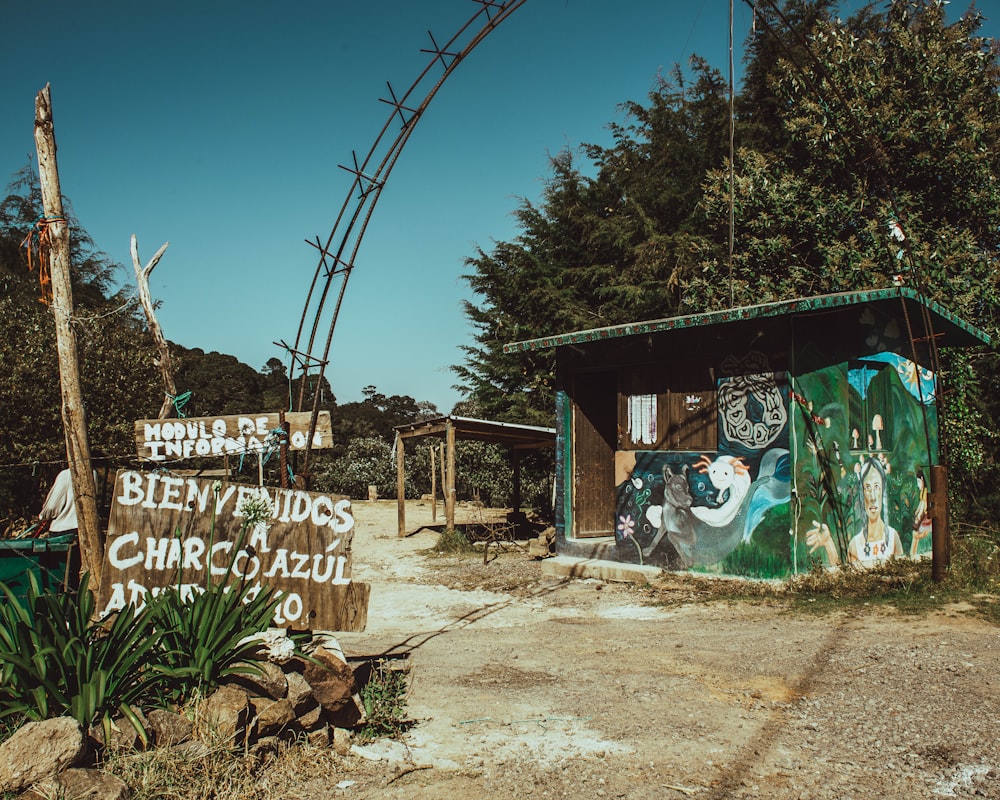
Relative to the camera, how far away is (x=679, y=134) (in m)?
25.5

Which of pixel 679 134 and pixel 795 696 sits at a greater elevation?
pixel 679 134

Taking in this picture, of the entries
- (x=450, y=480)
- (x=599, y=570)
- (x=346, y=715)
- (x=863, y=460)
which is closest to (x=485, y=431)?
(x=450, y=480)

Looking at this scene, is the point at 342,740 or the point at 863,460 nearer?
the point at 342,740

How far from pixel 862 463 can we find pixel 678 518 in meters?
2.68

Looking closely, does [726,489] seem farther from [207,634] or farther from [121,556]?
[121,556]

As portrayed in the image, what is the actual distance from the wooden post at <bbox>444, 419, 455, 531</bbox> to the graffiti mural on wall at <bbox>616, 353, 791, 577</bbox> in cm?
536

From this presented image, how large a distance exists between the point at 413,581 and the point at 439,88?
875cm

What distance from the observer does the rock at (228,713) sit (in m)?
4.27

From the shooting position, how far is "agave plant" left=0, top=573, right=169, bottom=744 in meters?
4.09

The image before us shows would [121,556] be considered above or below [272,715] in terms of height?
above

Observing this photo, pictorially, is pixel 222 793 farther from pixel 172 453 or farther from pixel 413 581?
pixel 413 581

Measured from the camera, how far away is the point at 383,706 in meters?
5.23

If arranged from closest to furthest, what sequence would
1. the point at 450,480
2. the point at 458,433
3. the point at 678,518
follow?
the point at 678,518, the point at 450,480, the point at 458,433

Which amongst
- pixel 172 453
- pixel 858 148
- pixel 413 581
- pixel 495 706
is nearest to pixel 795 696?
pixel 495 706
